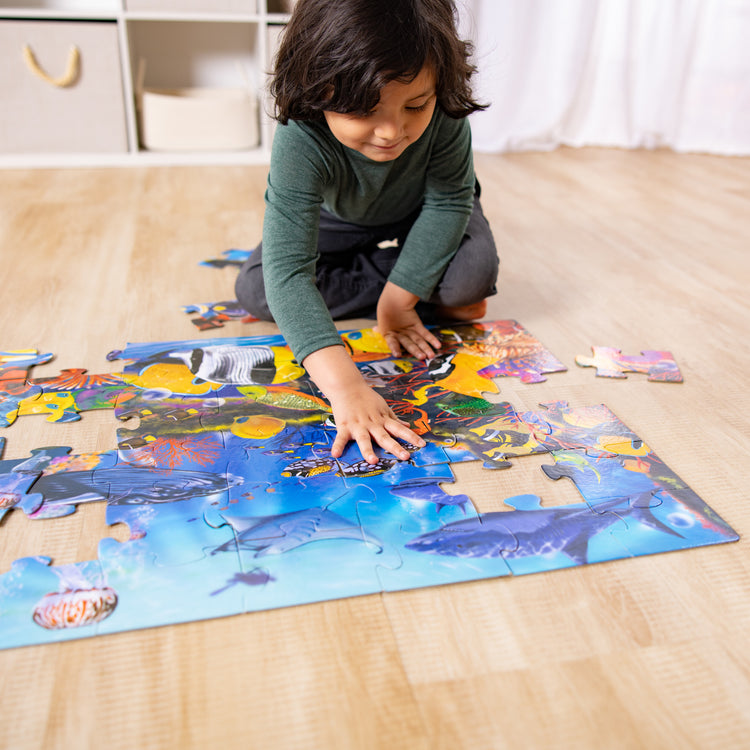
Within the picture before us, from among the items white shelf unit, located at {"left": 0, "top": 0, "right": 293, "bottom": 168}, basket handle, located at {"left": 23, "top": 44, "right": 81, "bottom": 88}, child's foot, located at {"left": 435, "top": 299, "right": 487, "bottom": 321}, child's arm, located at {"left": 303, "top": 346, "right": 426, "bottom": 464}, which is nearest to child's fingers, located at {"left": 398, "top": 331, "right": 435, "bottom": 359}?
child's foot, located at {"left": 435, "top": 299, "right": 487, "bottom": 321}

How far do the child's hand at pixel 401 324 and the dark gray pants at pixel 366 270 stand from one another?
0.07m

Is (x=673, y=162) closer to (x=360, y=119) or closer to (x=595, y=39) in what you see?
(x=595, y=39)

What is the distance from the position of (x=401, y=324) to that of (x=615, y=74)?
6.72ft

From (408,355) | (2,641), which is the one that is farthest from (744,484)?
(2,641)

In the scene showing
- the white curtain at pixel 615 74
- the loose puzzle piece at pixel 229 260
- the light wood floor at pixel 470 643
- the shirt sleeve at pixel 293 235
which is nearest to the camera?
the light wood floor at pixel 470 643

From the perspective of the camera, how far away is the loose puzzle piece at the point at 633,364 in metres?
1.13

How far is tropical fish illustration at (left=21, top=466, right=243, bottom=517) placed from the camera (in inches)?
31.9

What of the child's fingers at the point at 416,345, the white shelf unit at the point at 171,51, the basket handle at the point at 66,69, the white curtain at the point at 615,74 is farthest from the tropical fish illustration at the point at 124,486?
the white curtain at the point at 615,74

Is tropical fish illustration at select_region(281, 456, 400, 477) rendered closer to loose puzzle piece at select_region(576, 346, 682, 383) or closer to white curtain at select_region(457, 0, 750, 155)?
loose puzzle piece at select_region(576, 346, 682, 383)

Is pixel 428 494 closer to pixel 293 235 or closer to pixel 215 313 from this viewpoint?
pixel 293 235

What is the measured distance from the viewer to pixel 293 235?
3.31 ft

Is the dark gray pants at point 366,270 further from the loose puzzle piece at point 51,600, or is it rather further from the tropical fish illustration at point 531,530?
the loose puzzle piece at point 51,600

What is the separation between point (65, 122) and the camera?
7.44 feet

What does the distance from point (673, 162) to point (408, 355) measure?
190cm
